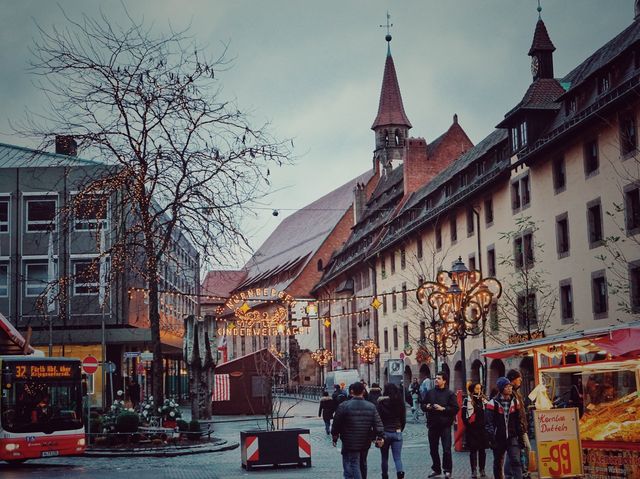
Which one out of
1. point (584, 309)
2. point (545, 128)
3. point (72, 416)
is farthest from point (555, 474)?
point (545, 128)

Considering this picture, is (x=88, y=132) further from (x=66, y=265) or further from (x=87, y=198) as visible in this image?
(x=66, y=265)

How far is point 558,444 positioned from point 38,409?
44.9 feet

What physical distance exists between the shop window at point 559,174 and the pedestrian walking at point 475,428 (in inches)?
750

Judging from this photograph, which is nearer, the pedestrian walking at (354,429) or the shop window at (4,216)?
the pedestrian walking at (354,429)

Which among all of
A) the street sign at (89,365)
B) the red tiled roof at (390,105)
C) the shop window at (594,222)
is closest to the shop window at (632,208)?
the shop window at (594,222)

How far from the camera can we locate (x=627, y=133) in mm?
31609

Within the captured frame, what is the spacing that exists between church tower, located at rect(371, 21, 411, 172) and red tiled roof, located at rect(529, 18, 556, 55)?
167ft

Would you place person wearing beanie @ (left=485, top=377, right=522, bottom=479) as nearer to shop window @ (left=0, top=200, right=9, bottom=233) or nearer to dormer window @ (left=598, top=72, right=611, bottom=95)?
dormer window @ (left=598, top=72, right=611, bottom=95)

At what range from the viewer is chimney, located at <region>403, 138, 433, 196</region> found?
6832cm

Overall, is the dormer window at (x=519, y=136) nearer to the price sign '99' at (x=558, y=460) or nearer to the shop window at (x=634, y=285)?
the shop window at (x=634, y=285)

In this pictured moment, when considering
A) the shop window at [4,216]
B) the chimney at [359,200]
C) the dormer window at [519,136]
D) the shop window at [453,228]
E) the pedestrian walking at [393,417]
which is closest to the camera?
the pedestrian walking at [393,417]

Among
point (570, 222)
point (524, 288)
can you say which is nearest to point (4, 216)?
point (524, 288)

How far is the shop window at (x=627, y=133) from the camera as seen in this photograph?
31.3 m

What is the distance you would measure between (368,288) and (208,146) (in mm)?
42098
